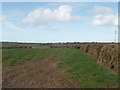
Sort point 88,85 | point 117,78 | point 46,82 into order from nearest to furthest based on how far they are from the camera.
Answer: point 88,85 → point 117,78 → point 46,82

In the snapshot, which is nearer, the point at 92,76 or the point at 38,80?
the point at 92,76

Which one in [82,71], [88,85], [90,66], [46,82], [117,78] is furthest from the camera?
[90,66]

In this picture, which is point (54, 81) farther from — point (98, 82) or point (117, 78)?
point (117, 78)

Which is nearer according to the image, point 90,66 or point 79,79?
point 79,79

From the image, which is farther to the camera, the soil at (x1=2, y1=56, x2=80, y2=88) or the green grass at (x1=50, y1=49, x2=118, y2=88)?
the soil at (x1=2, y1=56, x2=80, y2=88)

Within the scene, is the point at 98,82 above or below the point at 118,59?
below

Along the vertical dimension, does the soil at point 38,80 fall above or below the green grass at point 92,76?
below

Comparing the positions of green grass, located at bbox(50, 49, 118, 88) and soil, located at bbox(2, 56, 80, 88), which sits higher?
green grass, located at bbox(50, 49, 118, 88)

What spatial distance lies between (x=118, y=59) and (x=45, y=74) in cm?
861

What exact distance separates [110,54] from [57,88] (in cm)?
819

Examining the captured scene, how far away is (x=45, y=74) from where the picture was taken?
25.0 m

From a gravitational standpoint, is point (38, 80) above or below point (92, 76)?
below

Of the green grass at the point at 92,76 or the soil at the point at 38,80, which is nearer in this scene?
the green grass at the point at 92,76

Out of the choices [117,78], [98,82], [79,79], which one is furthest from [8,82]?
[117,78]
